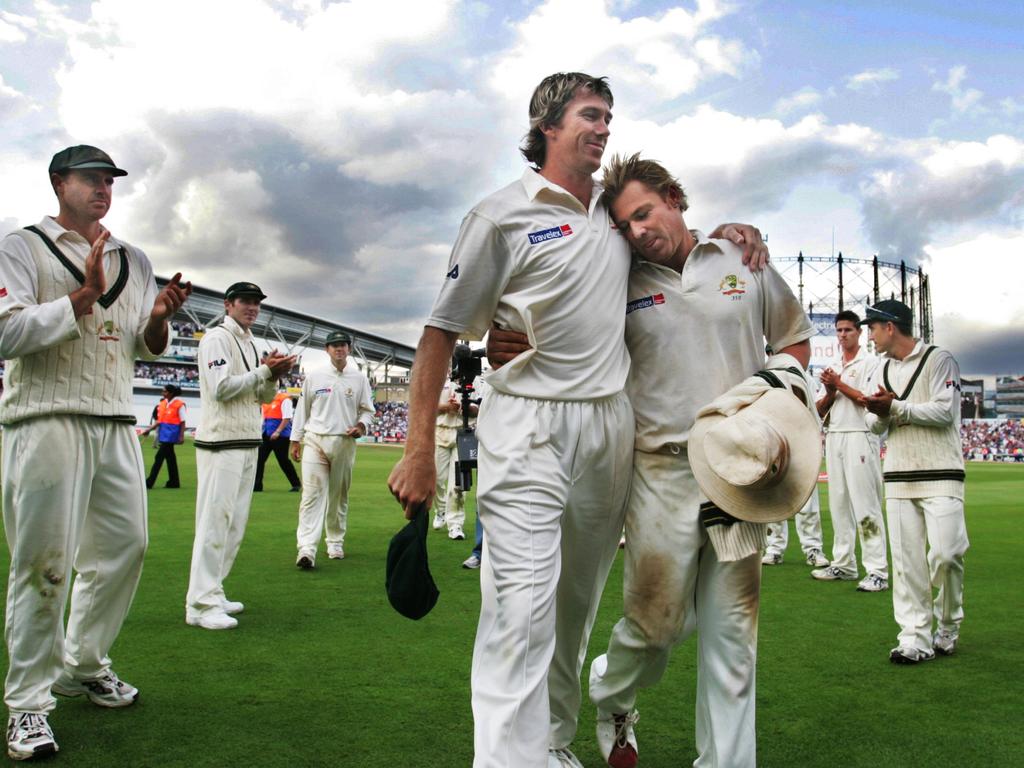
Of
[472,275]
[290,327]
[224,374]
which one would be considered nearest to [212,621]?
[224,374]

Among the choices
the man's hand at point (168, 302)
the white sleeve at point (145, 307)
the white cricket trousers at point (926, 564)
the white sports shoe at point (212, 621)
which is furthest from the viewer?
the white sports shoe at point (212, 621)

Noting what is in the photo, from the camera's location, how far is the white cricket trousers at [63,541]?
389cm

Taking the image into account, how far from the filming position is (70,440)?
4.00 m

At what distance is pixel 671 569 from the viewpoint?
341 centimetres

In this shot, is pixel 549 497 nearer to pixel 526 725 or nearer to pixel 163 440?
pixel 526 725

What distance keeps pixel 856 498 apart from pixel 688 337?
5846 mm

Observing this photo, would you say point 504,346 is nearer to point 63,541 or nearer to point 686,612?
point 686,612

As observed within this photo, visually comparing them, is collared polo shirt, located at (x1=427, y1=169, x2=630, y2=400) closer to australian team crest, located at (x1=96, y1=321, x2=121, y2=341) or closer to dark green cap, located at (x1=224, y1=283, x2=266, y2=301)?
australian team crest, located at (x1=96, y1=321, x2=121, y2=341)

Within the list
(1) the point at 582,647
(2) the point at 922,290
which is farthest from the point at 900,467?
(2) the point at 922,290

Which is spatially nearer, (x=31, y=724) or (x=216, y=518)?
(x=31, y=724)

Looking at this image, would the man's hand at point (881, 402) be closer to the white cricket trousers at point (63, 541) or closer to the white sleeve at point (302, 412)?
the white cricket trousers at point (63, 541)

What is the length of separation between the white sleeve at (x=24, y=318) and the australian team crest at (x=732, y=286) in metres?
2.84

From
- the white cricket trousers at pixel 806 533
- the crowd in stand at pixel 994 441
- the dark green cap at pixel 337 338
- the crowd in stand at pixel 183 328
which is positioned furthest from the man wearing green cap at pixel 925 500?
the crowd in stand at pixel 183 328

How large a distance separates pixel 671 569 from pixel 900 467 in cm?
296
